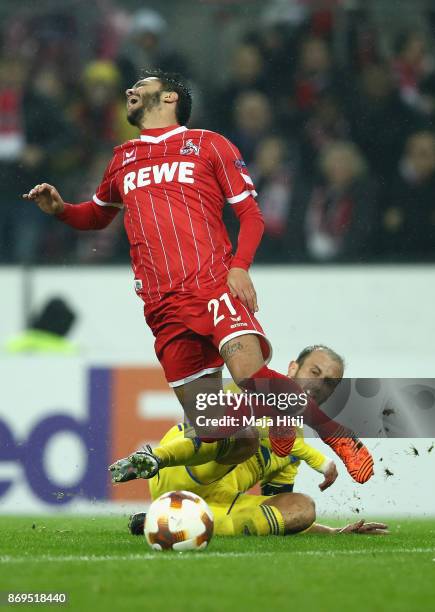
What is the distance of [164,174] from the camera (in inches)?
229

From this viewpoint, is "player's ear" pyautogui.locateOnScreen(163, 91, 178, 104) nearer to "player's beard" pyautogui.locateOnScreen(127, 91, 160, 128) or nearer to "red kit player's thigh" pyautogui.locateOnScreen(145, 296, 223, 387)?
"player's beard" pyautogui.locateOnScreen(127, 91, 160, 128)

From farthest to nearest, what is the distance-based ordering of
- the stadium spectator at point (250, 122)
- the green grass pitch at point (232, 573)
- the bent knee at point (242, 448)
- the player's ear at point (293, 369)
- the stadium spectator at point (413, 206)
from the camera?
the stadium spectator at point (250, 122) < the stadium spectator at point (413, 206) < the player's ear at point (293, 369) < the bent knee at point (242, 448) < the green grass pitch at point (232, 573)

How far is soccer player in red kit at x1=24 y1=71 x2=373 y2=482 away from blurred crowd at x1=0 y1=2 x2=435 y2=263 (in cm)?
388

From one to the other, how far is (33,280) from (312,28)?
11.4 ft

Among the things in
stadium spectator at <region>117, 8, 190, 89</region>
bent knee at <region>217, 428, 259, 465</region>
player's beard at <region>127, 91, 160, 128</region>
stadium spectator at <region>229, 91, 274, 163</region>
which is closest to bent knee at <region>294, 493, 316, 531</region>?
bent knee at <region>217, 428, 259, 465</region>

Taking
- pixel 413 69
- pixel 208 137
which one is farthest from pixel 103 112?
pixel 208 137

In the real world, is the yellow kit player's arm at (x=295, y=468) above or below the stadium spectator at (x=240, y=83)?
below

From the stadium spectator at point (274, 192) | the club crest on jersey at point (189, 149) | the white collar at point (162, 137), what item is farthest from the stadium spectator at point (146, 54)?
the club crest on jersey at point (189, 149)

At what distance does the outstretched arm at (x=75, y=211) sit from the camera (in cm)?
587

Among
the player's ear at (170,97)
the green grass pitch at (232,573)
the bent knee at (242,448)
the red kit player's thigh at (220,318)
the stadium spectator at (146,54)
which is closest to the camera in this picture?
the green grass pitch at (232,573)

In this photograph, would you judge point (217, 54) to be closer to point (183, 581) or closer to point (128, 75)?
point (128, 75)

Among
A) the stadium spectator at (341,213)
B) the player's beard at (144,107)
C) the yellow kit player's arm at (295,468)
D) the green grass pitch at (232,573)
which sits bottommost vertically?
the green grass pitch at (232,573)

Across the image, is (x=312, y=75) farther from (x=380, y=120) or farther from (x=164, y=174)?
(x=164, y=174)

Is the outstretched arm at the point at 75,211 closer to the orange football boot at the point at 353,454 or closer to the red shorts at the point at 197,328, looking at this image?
the red shorts at the point at 197,328
